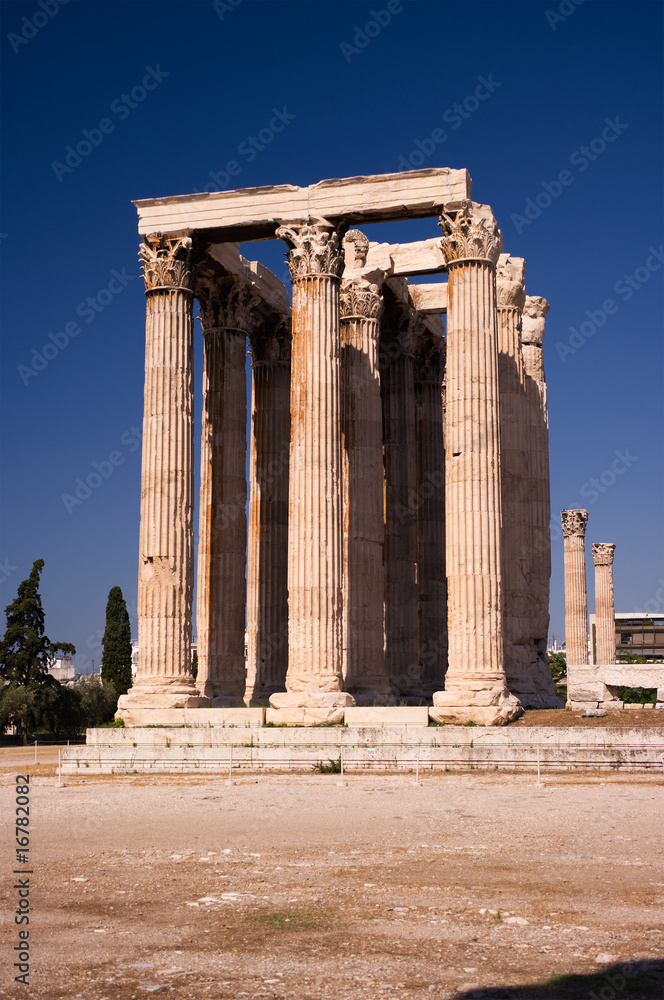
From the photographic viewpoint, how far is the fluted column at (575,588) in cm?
5925

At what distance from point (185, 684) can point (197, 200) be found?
1414 centimetres

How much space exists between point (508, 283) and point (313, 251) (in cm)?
778

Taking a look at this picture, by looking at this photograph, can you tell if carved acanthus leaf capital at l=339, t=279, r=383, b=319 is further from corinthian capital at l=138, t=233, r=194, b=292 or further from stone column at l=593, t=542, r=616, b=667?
stone column at l=593, t=542, r=616, b=667

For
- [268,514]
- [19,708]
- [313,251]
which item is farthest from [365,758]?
[19,708]

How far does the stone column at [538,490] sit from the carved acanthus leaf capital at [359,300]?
5.31m

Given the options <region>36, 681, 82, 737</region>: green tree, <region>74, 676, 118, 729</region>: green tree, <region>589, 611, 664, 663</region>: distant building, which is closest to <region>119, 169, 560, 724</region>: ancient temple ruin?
<region>36, 681, 82, 737</region>: green tree

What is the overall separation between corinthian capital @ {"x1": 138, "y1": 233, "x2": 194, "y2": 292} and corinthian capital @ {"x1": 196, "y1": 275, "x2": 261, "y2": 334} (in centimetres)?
314

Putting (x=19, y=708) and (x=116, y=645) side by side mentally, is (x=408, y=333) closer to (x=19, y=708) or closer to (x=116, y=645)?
(x=19, y=708)

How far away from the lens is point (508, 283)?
124 feet

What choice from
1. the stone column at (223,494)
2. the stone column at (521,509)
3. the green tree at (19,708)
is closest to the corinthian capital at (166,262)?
the stone column at (223,494)

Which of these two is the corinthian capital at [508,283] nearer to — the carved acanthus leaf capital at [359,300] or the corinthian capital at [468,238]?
the carved acanthus leaf capital at [359,300]

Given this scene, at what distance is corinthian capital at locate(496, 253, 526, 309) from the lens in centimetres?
3788

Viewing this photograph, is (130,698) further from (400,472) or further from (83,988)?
(83,988)

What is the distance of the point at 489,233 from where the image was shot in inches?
1280
